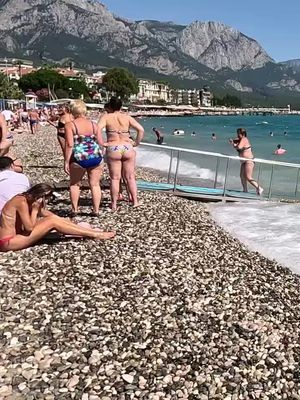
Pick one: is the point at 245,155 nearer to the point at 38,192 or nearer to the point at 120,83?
the point at 38,192

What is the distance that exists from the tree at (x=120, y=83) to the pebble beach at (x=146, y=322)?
14585 cm

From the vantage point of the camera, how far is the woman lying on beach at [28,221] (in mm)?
5781

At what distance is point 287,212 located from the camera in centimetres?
1044

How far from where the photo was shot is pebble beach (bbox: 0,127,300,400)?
3609 millimetres

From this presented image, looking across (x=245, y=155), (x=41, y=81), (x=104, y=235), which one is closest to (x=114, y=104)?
(x=104, y=235)

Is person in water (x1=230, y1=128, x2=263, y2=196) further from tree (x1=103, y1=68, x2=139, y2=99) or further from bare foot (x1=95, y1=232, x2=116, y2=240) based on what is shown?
tree (x1=103, y1=68, x2=139, y2=99)

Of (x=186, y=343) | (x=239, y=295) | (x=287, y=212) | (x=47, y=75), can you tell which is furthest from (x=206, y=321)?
(x=47, y=75)

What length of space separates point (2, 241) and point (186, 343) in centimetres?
278

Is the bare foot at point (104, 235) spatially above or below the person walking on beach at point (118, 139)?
below

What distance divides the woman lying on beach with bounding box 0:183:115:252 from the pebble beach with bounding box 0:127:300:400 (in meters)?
0.14

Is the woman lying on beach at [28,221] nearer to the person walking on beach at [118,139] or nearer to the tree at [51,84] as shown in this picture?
the person walking on beach at [118,139]

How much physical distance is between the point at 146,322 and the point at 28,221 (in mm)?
2165

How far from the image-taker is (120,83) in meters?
150

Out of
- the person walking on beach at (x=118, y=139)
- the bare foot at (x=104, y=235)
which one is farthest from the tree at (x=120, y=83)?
the bare foot at (x=104, y=235)
